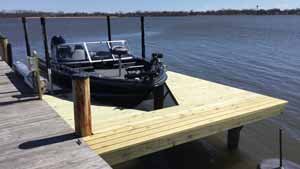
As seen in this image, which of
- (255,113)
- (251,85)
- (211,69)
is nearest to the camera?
(255,113)

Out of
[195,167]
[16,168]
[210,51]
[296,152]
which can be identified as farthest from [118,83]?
[210,51]

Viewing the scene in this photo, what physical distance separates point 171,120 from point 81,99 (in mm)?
1575

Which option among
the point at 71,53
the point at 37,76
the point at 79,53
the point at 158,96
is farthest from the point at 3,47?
the point at 158,96

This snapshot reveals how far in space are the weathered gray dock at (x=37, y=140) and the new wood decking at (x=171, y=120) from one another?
0.30m

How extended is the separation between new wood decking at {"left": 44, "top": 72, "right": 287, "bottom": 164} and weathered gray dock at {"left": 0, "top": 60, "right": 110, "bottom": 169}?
0.30 meters

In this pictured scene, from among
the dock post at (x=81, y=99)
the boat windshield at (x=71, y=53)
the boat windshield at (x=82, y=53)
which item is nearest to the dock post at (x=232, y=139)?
the boat windshield at (x=82, y=53)

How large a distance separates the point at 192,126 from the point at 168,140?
47 cm

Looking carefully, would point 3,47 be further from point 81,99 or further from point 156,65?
point 81,99

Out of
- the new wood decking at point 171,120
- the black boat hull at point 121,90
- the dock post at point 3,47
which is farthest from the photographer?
the dock post at point 3,47

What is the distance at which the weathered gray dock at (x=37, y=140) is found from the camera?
3.38 m

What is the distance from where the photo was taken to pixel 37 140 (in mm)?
3900

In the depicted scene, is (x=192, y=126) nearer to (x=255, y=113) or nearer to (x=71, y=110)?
(x=255, y=113)

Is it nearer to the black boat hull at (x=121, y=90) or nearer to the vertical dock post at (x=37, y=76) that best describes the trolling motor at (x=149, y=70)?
the black boat hull at (x=121, y=90)

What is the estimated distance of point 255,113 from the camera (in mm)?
5352
